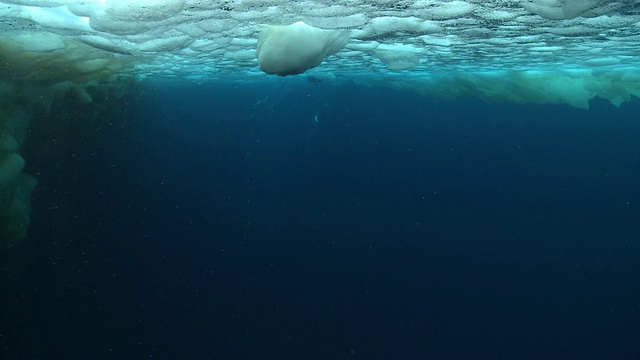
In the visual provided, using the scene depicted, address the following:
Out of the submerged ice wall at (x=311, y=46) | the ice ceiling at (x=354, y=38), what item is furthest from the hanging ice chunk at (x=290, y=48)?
the ice ceiling at (x=354, y=38)

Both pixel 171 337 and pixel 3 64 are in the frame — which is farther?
pixel 171 337

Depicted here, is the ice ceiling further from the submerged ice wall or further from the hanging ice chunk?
the hanging ice chunk

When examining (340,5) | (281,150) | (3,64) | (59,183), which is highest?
(340,5)

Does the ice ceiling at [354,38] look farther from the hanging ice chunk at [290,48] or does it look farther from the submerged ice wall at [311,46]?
the hanging ice chunk at [290,48]

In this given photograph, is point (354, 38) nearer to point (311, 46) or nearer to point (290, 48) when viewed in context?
point (311, 46)

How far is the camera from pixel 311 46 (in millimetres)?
6945

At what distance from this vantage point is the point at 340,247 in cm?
4009

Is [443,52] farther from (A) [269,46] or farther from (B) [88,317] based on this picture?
(B) [88,317]

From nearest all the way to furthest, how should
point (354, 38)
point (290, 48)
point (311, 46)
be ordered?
point (290, 48)
point (311, 46)
point (354, 38)

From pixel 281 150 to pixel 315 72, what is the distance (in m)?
54.4

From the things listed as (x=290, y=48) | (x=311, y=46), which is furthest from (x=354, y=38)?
(x=290, y=48)

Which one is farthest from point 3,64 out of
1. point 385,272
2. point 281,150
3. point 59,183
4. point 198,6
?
point 281,150

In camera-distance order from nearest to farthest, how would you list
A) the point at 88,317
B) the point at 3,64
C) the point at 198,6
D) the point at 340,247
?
the point at 198,6 < the point at 3,64 < the point at 88,317 < the point at 340,247

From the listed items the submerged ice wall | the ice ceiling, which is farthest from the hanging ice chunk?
the ice ceiling
